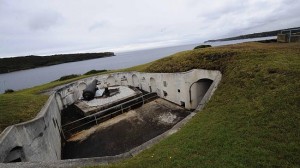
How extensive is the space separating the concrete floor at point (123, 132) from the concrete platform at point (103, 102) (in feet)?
5.63

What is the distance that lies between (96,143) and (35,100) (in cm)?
549

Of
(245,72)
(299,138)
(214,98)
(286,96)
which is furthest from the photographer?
(245,72)

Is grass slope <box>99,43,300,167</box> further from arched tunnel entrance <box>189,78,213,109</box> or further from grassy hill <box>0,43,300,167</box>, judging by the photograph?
arched tunnel entrance <box>189,78,213,109</box>

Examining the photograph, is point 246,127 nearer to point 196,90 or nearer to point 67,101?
point 196,90

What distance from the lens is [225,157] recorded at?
546 cm

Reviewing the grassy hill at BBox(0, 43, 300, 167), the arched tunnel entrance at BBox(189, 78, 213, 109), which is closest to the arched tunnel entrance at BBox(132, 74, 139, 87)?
the arched tunnel entrance at BBox(189, 78, 213, 109)

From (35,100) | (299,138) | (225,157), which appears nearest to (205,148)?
(225,157)

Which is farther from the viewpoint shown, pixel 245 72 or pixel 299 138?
pixel 245 72

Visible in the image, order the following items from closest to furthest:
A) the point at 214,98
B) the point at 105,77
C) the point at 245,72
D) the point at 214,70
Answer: the point at 214,98, the point at 245,72, the point at 214,70, the point at 105,77

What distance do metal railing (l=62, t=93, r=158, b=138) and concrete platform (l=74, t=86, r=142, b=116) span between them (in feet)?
2.41

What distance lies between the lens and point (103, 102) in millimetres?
19047

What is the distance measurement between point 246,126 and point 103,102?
14.6 meters

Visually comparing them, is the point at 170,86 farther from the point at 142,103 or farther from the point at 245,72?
the point at 245,72

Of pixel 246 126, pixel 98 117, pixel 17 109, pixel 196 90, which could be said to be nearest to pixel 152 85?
pixel 196 90
